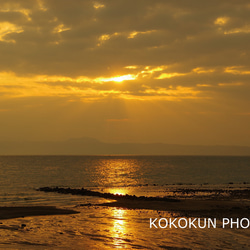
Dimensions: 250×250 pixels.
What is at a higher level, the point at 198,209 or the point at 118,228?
the point at 118,228

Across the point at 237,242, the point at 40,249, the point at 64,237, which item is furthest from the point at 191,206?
the point at 40,249

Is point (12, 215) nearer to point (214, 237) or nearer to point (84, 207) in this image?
point (84, 207)

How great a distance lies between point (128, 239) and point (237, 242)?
7.36 meters

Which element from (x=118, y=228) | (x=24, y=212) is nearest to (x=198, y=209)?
(x=118, y=228)

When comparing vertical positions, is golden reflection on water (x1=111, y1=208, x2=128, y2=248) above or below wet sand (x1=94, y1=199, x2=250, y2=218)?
above

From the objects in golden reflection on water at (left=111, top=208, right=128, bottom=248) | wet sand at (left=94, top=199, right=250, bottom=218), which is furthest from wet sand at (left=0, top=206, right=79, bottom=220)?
wet sand at (left=94, top=199, right=250, bottom=218)

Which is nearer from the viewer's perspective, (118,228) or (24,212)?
(118,228)

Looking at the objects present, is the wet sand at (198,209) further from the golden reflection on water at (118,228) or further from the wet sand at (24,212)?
the wet sand at (24,212)

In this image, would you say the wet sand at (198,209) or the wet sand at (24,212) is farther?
the wet sand at (198,209)

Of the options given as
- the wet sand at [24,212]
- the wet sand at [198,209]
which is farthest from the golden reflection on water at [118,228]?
the wet sand at [198,209]

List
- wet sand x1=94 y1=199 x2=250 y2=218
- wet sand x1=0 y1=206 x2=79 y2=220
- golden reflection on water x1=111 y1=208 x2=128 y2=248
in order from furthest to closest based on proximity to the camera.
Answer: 1. wet sand x1=94 y1=199 x2=250 y2=218
2. wet sand x1=0 y1=206 x2=79 y2=220
3. golden reflection on water x1=111 y1=208 x2=128 y2=248

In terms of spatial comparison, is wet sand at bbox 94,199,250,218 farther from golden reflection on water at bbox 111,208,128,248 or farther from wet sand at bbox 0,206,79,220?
wet sand at bbox 0,206,79,220

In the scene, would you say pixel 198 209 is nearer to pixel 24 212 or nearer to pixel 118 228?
pixel 118 228

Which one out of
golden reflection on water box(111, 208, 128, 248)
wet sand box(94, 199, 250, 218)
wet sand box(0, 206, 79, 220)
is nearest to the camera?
golden reflection on water box(111, 208, 128, 248)
